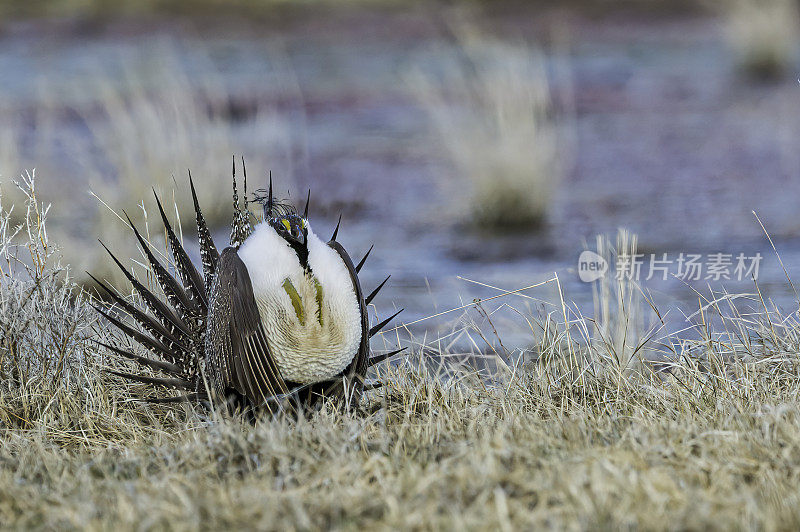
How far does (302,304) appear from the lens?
8.33 ft

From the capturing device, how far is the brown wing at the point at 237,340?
2512 millimetres

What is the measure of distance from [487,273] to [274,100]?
18.3ft

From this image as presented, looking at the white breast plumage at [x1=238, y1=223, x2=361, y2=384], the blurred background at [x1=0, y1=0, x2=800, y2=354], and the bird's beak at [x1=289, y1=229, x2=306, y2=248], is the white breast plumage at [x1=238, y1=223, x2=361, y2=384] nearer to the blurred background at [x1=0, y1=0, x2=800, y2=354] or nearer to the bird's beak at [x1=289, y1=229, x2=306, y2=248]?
the bird's beak at [x1=289, y1=229, x2=306, y2=248]

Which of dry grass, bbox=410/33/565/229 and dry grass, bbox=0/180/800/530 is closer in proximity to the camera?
dry grass, bbox=0/180/800/530

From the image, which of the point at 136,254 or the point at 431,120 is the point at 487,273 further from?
the point at 431,120

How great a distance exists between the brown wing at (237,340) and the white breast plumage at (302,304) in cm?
4

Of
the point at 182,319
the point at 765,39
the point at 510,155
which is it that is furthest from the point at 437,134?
the point at 182,319

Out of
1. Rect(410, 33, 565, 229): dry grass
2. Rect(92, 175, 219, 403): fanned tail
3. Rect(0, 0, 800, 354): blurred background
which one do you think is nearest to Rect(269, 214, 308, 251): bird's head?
Rect(92, 175, 219, 403): fanned tail

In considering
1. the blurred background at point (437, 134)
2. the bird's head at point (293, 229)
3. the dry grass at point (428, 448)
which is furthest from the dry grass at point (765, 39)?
the bird's head at point (293, 229)

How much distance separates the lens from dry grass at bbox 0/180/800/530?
1.95 metres

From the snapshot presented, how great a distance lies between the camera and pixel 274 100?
35.0 ft

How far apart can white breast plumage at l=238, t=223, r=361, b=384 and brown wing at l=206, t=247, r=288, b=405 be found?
0.04 meters

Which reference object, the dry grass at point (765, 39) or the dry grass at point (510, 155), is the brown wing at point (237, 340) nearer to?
the dry grass at point (510, 155)

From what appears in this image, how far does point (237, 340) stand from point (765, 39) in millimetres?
9920
